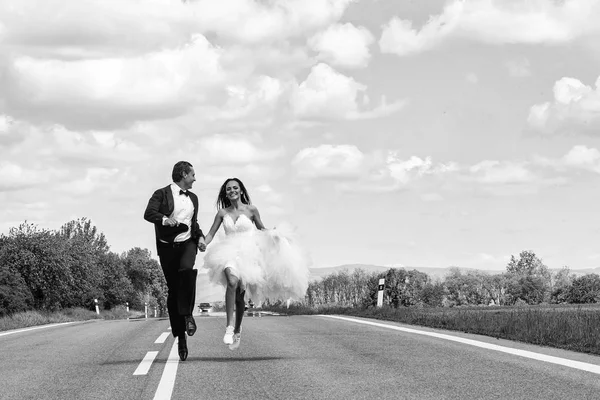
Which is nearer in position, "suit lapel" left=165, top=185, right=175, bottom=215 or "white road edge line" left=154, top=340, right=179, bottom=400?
"white road edge line" left=154, top=340, right=179, bottom=400

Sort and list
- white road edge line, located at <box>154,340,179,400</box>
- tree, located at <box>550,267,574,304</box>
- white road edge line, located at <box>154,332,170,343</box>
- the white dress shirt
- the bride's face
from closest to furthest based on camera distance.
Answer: white road edge line, located at <box>154,340,179,400</box> → the white dress shirt → the bride's face → white road edge line, located at <box>154,332,170,343</box> → tree, located at <box>550,267,574,304</box>

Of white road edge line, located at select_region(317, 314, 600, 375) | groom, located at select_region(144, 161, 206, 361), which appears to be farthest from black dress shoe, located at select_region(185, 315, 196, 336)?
white road edge line, located at select_region(317, 314, 600, 375)

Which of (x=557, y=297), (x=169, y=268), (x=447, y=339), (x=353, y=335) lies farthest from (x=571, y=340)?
(x=557, y=297)

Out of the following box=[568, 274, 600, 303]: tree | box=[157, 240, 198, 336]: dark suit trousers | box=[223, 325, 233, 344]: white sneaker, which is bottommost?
box=[223, 325, 233, 344]: white sneaker

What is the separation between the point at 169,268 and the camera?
9.33 m

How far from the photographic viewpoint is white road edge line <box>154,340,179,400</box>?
270 inches

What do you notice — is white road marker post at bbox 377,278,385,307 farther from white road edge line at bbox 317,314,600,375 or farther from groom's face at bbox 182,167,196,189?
groom's face at bbox 182,167,196,189

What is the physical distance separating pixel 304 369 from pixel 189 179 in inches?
102

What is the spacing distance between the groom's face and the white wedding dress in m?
0.86

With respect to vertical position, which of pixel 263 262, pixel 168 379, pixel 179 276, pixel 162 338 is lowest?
pixel 168 379

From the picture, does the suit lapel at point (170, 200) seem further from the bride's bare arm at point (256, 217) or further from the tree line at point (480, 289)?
the tree line at point (480, 289)

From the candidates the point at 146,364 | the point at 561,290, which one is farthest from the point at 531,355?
the point at 561,290

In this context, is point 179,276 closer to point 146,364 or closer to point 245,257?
point 146,364

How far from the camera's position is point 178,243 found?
933 centimetres
